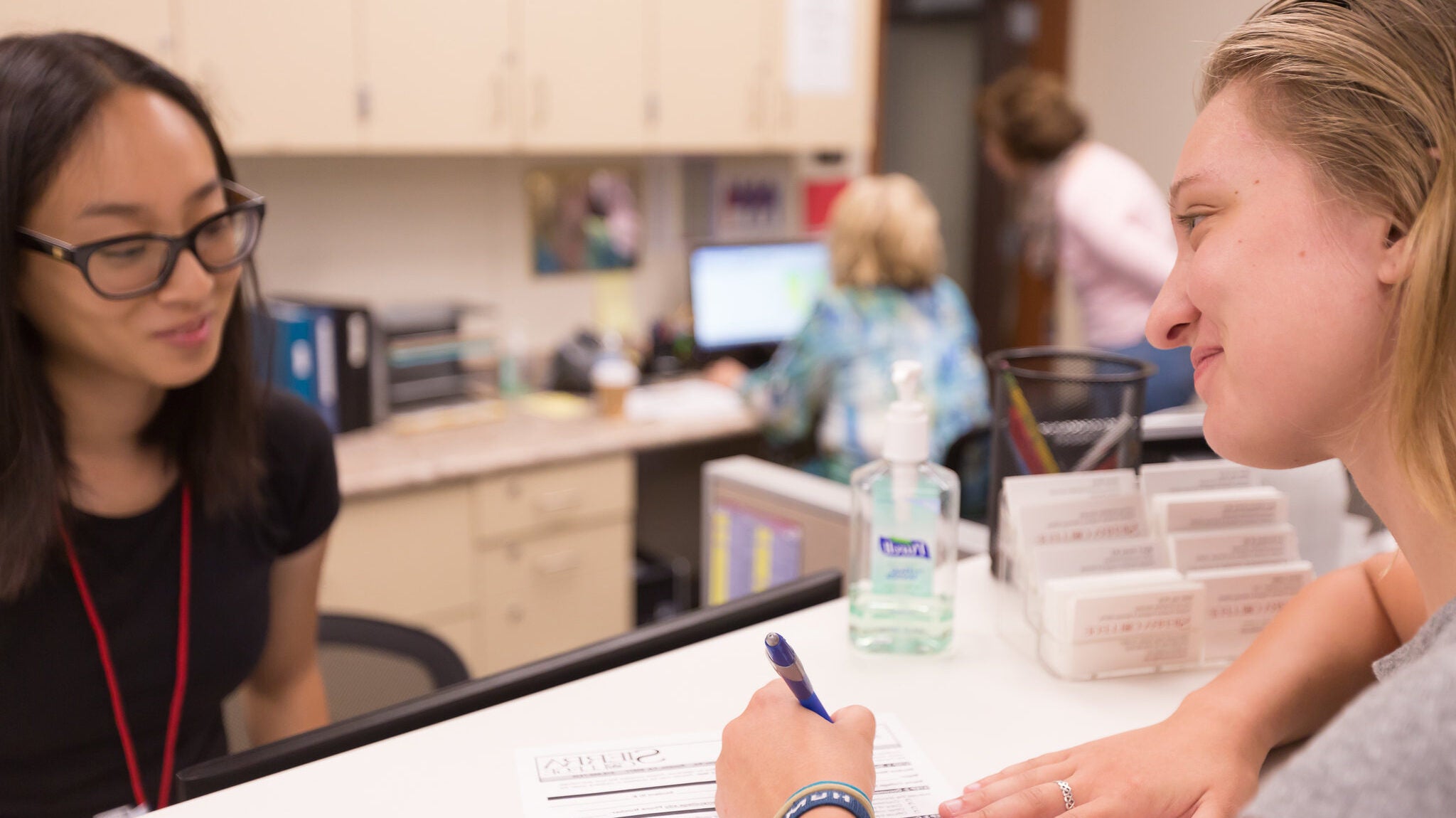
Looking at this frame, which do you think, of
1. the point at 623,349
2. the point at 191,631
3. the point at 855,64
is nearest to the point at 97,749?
the point at 191,631

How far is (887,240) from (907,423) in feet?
6.20

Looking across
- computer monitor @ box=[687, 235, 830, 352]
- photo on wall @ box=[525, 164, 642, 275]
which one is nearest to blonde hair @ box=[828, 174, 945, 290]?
computer monitor @ box=[687, 235, 830, 352]

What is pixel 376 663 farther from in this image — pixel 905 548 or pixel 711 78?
pixel 711 78

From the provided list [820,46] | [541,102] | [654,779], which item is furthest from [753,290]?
[654,779]

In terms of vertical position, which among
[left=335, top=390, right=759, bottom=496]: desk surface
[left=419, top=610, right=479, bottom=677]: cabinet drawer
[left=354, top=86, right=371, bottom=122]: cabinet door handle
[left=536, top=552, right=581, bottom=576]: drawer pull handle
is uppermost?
[left=354, top=86, right=371, bottom=122]: cabinet door handle

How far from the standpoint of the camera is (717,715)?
2.77 ft

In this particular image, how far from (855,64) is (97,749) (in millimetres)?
2822

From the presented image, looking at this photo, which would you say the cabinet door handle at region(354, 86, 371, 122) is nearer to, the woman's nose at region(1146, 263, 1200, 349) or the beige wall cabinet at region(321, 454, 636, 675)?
the beige wall cabinet at region(321, 454, 636, 675)

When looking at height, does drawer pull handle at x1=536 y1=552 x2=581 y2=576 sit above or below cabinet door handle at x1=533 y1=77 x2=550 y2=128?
below

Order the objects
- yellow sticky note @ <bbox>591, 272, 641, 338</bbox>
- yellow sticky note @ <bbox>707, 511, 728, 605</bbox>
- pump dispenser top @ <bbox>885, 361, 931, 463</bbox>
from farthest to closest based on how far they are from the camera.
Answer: yellow sticky note @ <bbox>591, 272, 641, 338</bbox>
yellow sticky note @ <bbox>707, 511, 728, 605</bbox>
pump dispenser top @ <bbox>885, 361, 931, 463</bbox>

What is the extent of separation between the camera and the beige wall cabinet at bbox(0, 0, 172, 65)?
199cm

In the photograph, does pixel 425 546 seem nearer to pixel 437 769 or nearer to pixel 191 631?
pixel 191 631

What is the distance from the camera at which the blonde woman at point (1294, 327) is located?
1.95 feet

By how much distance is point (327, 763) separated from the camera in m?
0.77
